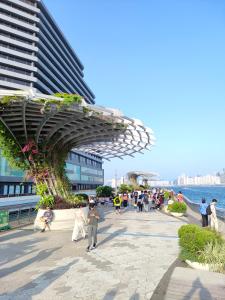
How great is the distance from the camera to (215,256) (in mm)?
8156

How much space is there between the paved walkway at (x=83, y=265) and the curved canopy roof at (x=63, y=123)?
6.31 m

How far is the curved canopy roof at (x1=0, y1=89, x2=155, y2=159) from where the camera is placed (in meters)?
15.2

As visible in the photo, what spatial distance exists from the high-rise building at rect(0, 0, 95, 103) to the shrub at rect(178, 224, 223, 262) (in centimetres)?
5967

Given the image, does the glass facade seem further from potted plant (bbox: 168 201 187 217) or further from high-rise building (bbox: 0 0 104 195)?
potted plant (bbox: 168 201 187 217)

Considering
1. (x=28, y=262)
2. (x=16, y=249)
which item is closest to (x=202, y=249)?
(x=28, y=262)

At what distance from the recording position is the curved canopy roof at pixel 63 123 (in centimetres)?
1523

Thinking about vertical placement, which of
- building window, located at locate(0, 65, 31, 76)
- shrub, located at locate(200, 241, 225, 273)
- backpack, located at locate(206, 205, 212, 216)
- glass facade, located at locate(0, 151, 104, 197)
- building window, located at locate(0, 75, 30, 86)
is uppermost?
building window, located at locate(0, 65, 31, 76)

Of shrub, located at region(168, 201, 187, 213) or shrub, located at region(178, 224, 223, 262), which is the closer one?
shrub, located at region(178, 224, 223, 262)

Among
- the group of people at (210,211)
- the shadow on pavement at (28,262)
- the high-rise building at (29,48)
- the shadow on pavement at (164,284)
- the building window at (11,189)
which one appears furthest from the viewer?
the high-rise building at (29,48)

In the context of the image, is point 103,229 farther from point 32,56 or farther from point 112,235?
point 32,56

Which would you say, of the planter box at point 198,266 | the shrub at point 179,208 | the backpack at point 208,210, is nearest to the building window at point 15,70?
the shrub at point 179,208

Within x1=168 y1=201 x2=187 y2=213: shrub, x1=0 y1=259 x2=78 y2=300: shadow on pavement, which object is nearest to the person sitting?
x1=0 y1=259 x2=78 y2=300: shadow on pavement

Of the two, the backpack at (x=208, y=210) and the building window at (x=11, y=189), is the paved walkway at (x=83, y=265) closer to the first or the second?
the backpack at (x=208, y=210)

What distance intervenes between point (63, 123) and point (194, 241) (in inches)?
444
